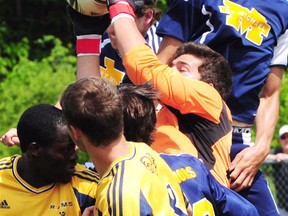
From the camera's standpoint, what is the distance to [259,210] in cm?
508

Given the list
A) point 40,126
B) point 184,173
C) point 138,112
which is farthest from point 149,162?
point 40,126

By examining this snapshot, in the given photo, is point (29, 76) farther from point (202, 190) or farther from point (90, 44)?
point (202, 190)

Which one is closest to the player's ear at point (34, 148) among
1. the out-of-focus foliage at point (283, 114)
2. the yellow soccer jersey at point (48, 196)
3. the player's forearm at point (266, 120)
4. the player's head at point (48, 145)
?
the player's head at point (48, 145)

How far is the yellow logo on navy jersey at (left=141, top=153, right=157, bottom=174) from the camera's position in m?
3.84

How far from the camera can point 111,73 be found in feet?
17.9

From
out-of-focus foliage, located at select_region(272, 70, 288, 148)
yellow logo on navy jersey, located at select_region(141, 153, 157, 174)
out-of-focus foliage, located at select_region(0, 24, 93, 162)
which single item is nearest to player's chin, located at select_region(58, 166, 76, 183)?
yellow logo on navy jersey, located at select_region(141, 153, 157, 174)

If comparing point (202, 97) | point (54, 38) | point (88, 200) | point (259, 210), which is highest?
point (202, 97)

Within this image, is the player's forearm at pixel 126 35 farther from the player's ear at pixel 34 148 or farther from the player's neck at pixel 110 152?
the player's neck at pixel 110 152

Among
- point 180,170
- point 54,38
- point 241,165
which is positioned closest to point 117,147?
point 180,170

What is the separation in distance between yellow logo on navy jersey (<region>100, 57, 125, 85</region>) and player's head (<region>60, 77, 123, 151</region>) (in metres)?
1.53

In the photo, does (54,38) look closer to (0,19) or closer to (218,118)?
(0,19)

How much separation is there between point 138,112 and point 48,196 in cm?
63

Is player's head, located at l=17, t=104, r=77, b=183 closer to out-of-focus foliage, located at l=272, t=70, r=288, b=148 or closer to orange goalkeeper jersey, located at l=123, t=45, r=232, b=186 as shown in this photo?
orange goalkeeper jersey, located at l=123, t=45, r=232, b=186

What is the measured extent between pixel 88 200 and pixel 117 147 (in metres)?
0.60
